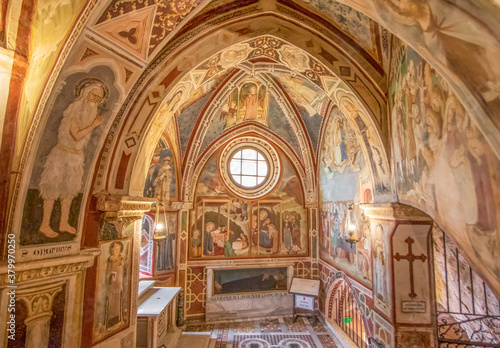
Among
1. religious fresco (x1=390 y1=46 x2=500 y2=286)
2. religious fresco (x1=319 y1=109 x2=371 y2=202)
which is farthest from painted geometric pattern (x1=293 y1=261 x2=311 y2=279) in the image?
religious fresco (x1=390 y1=46 x2=500 y2=286)

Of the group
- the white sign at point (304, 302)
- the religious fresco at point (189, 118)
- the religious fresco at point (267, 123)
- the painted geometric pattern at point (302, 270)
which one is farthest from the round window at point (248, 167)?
the white sign at point (304, 302)

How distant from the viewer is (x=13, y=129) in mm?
2930

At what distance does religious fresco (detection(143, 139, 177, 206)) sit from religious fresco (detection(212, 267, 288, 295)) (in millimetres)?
3613

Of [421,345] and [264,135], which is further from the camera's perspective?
[264,135]

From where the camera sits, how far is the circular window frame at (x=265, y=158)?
11.5 metres

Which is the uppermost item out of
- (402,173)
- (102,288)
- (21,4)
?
(21,4)

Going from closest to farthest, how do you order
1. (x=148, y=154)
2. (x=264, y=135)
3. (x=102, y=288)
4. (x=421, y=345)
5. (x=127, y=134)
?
(x=102, y=288) → (x=127, y=134) → (x=421, y=345) → (x=148, y=154) → (x=264, y=135)

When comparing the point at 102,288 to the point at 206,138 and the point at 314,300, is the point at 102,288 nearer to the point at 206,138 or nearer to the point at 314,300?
the point at 206,138

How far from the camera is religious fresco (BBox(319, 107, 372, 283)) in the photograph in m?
7.61

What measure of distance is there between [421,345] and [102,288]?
583cm

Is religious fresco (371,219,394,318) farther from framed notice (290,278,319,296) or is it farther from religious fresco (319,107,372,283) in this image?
framed notice (290,278,319,296)

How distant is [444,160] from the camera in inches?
122

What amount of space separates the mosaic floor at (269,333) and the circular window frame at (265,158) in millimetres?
4821

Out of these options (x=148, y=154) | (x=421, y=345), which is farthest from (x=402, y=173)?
(x=148, y=154)
